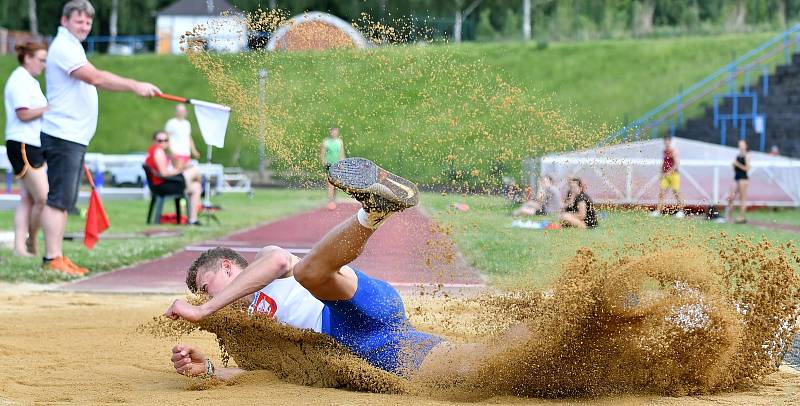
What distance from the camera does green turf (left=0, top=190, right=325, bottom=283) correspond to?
9.17 metres

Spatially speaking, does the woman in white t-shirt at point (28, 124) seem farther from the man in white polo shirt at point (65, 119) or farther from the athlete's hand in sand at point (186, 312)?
the athlete's hand in sand at point (186, 312)

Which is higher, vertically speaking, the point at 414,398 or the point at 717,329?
the point at 717,329

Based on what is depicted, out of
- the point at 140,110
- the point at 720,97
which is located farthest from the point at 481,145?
the point at 140,110

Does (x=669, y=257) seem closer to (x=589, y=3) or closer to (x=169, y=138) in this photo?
(x=169, y=138)

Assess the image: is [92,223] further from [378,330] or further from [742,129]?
[742,129]

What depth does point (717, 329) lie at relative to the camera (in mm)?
4375

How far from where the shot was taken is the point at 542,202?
776 centimetres

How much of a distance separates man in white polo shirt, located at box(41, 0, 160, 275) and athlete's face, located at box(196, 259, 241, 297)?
4349 mm

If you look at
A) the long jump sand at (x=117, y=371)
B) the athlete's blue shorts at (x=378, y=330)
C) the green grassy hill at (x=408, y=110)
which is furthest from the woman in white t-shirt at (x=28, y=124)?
the athlete's blue shorts at (x=378, y=330)

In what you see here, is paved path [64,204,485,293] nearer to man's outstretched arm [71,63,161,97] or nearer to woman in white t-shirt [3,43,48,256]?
woman in white t-shirt [3,43,48,256]

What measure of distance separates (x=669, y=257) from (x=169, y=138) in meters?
13.0

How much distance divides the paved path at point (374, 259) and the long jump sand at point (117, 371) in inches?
15.2

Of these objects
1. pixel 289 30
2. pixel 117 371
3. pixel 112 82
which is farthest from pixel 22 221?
pixel 117 371

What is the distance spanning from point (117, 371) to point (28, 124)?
15.7 ft
